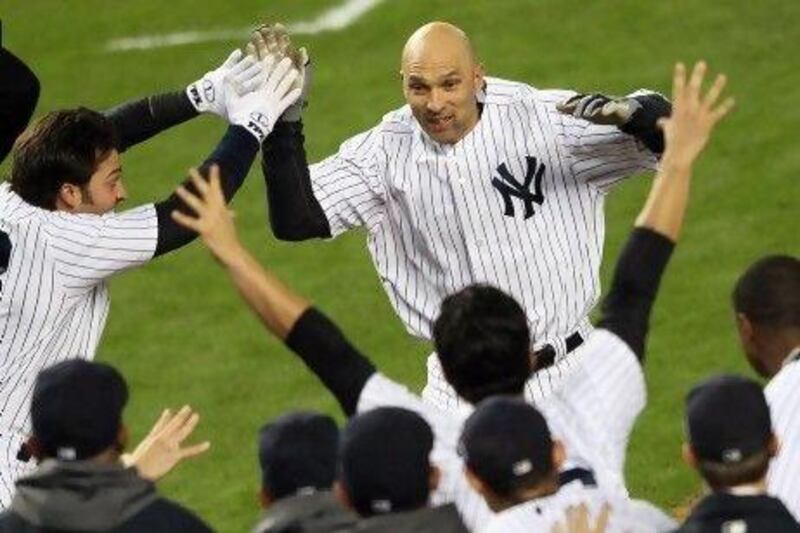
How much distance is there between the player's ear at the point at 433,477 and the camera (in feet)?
21.9

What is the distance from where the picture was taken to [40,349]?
9023 mm

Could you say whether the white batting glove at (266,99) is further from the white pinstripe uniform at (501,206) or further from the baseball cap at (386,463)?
the baseball cap at (386,463)

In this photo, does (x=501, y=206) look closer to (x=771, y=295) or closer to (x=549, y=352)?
(x=549, y=352)

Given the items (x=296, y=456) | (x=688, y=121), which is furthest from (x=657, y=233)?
(x=296, y=456)

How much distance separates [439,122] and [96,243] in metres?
1.44

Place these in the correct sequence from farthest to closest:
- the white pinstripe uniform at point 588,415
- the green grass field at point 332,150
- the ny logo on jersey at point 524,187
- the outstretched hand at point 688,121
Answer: the green grass field at point 332,150 → the ny logo on jersey at point 524,187 → the outstretched hand at point 688,121 → the white pinstripe uniform at point 588,415

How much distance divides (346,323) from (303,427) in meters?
7.30

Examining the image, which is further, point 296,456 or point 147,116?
point 147,116

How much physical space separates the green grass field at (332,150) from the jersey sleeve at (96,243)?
3.14 m

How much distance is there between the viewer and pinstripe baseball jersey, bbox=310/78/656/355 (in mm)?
9602

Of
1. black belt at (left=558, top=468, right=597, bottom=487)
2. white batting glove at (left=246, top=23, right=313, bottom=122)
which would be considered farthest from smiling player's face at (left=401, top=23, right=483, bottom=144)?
black belt at (left=558, top=468, right=597, bottom=487)

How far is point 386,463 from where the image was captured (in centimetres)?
661

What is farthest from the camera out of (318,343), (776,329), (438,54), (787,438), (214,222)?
(438,54)

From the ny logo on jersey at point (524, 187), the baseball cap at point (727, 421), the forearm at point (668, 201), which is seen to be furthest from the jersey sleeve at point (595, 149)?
the baseball cap at point (727, 421)
